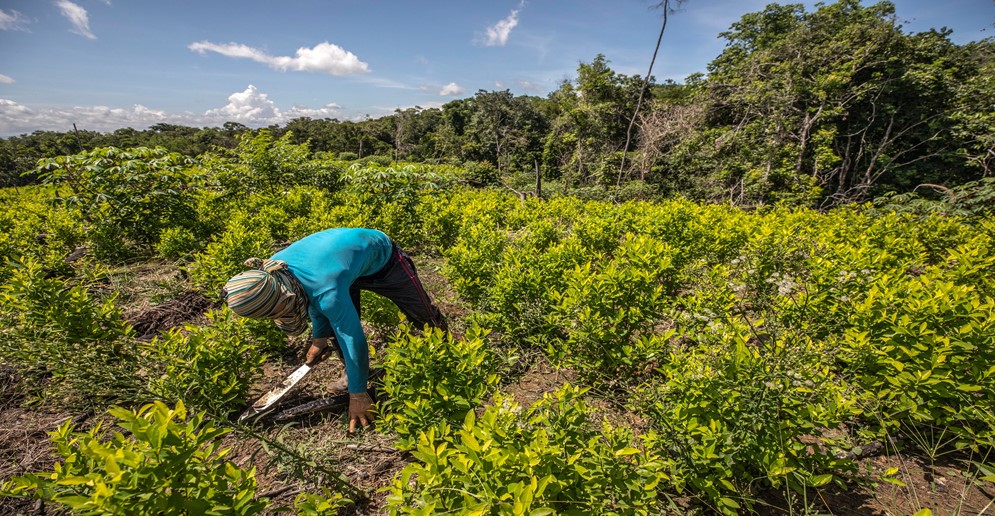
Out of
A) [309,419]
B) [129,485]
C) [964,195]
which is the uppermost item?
[964,195]

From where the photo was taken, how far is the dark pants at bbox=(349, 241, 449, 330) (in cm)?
329

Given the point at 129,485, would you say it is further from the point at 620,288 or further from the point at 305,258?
the point at 620,288

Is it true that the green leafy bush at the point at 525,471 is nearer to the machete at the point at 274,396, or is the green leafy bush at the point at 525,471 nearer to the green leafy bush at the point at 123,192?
the machete at the point at 274,396

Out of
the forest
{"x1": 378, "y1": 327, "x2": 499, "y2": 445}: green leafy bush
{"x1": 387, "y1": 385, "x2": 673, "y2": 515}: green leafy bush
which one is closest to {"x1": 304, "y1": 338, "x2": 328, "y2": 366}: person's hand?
the forest

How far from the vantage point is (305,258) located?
2.59 metres

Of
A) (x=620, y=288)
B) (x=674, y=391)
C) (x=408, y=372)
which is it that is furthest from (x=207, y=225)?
(x=674, y=391)

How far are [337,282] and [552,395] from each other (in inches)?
63.5

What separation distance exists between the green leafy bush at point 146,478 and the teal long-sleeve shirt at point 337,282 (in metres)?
0.97

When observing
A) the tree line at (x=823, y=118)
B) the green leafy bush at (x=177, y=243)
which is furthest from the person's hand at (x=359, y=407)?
the tree line at (x=823, y=118)

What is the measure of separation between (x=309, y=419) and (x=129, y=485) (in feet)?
6.17

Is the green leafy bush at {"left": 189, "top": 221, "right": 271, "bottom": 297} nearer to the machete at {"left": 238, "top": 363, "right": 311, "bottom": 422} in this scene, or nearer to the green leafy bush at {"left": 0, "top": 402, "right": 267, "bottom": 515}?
the machete at {"left": 238, "top": 363, "right": 311, "bottom": 422}

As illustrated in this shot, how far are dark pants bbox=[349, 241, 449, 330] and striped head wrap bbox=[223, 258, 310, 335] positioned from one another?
2.43ft

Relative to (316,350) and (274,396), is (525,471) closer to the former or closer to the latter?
(316,350)

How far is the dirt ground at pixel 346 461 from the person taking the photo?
2232 mm
